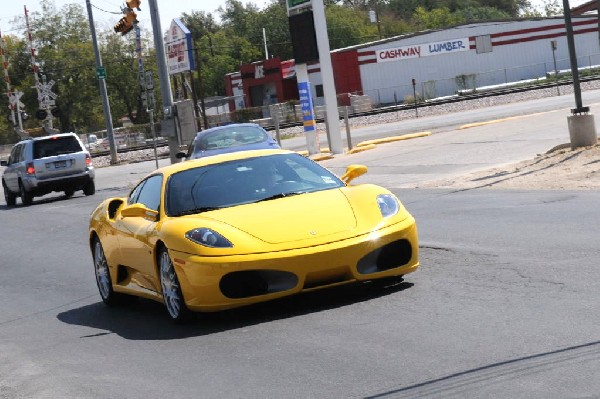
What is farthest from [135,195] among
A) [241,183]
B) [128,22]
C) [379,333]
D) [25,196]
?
[128,22]

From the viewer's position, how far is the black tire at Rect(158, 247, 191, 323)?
856 centimetres

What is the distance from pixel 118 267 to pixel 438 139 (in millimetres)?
23330

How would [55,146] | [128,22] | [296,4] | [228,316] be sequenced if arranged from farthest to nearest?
[296,4] < [128,22] < [55,146] < [228,316]

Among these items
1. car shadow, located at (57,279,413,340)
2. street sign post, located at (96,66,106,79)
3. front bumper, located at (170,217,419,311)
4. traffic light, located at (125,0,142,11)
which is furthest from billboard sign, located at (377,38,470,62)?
front bumper, located at (170,217,419,311)

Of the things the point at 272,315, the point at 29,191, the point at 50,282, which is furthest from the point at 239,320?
the point at 29,191

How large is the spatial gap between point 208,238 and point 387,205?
146 cm

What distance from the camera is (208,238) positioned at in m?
8.41

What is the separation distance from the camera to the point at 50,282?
13.1 meters

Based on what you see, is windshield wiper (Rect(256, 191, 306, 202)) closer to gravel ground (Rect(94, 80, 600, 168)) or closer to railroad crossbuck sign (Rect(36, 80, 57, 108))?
gravel ground (Rect(94, 80, 600, 168))

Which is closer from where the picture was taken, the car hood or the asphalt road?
the asphalt road

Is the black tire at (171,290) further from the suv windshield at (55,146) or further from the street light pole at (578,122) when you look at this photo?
the suv windshield at (55,146)

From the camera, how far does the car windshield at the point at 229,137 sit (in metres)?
23.9

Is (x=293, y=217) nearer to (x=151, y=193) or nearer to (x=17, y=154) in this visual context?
(x=151, y=193)

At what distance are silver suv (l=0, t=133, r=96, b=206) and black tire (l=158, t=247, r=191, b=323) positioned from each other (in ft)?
73.4
